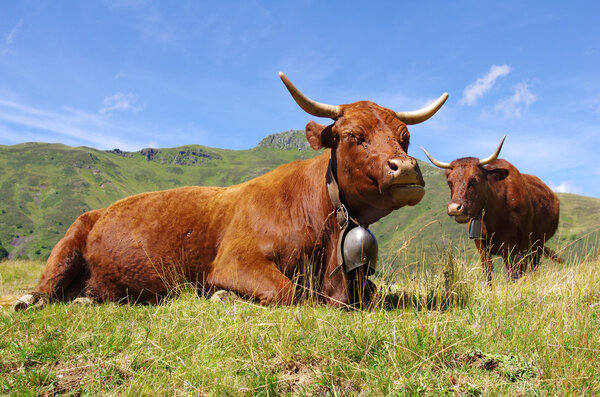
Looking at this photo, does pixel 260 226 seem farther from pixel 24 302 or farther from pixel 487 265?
pixel 487 265

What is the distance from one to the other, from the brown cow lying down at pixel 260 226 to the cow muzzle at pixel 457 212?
3.17m

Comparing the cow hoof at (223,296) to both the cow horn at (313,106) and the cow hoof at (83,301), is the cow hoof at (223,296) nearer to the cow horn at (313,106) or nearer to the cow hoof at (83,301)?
the cow hoof at (83,301)

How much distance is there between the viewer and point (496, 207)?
9.72 metres

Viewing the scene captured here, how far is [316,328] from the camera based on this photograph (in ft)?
11.2

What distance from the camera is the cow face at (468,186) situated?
878 centimetres

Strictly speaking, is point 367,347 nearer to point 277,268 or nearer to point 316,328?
point 316,328

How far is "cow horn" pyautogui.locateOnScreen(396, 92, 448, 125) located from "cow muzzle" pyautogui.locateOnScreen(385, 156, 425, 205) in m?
1.69

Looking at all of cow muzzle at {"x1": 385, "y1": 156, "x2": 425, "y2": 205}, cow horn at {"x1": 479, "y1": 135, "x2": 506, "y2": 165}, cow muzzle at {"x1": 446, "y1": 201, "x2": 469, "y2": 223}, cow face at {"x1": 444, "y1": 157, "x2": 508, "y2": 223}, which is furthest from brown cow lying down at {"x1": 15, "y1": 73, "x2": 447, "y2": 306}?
cow horn at {"x1": 479, "y1": 135, "x2": 506, "y2": 165}

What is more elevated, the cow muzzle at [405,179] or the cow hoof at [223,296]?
the cow muzzle at [405,179]

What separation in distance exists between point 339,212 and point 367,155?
79 centimetres

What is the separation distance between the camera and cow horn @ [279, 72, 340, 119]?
205 inches

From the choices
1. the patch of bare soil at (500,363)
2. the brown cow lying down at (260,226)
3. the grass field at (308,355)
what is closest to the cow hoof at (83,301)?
the brown cow lying down at (260,226)

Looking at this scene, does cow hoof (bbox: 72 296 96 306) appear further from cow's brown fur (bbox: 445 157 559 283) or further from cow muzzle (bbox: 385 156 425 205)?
cow's brown fur (bbox: 445 157 559 283)

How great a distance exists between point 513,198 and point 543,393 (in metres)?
8.36
